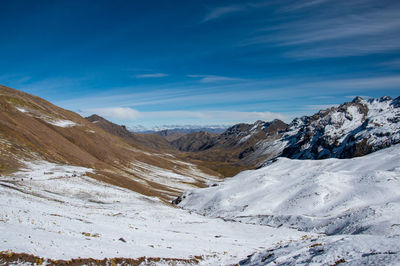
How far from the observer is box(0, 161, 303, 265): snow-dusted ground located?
18.7 metres

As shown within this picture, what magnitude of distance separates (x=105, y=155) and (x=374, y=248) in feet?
417

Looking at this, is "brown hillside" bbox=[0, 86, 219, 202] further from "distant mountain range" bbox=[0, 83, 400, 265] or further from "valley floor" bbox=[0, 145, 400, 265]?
"valley floor" bbox=[0, 145, 400, 265]

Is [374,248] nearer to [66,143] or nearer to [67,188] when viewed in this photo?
[67,188]

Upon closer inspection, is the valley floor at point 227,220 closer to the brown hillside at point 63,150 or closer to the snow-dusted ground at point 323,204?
the snow-dusted ground at point 323,204

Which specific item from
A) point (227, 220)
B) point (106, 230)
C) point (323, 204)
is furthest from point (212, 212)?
point (106, 230)

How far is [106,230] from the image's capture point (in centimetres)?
2622

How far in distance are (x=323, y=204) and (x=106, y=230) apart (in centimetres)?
4071

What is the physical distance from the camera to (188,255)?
23.6 meters

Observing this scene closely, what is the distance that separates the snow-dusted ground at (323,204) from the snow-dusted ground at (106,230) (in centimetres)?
666

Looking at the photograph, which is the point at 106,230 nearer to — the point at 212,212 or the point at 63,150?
the point at 212,212

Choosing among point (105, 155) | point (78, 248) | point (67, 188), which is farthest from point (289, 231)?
point (105, 155)

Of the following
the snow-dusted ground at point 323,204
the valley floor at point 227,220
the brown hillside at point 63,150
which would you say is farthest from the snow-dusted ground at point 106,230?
the brown hillside at point 63,150

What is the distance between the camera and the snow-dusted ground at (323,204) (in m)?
17.5

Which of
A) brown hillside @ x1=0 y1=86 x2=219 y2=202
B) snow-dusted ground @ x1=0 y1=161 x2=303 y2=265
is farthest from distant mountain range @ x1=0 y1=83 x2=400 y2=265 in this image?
brown hillside @ x1=0 y1=86 x2=219 y2=202
